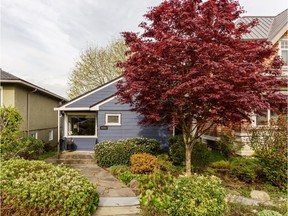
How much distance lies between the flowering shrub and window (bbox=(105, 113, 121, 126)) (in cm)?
691

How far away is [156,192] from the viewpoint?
178 inches

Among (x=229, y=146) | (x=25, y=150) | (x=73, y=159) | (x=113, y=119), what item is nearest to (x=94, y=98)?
(x=113, y=119)

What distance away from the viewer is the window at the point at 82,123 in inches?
511

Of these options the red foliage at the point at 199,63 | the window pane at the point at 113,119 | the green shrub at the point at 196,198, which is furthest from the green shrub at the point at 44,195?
the window pane at the point at 113,119

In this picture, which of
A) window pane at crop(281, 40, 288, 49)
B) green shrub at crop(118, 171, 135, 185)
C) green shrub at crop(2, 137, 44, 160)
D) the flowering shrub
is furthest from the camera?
window pane at crop(281, 40, 288, 49)

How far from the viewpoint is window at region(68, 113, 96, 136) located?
12969 millimetres

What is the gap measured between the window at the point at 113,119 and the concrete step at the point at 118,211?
6.67 metres

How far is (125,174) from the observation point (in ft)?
24.2

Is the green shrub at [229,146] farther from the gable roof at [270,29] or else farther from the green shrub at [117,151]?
the gable roof at [270,29]

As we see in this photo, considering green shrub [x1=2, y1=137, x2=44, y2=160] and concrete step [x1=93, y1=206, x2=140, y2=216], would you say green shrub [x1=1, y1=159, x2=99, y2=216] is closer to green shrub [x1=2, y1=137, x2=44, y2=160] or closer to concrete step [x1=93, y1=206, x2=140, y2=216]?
concrete step [x1=93, y1=206, x2=140, y2=216]

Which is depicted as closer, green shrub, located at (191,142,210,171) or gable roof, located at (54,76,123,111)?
green shrub, located at (191,142,210,171)

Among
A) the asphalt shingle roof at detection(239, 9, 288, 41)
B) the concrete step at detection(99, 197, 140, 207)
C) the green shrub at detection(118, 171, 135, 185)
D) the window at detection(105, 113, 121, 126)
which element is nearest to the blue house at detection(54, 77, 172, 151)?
the window at detection(105, 113, 121, 126)

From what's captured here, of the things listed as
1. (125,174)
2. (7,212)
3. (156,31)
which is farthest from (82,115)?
(7,212)

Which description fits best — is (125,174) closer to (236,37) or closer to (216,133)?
(236,37)
